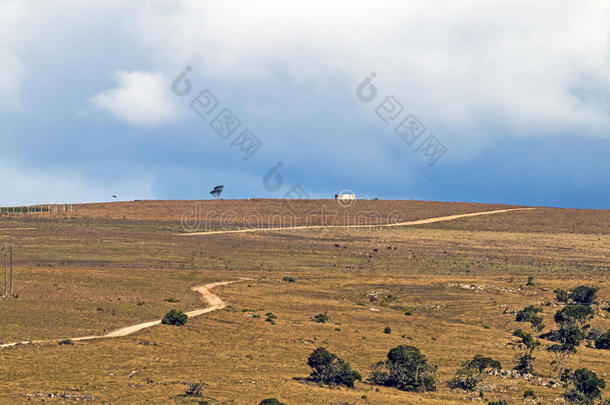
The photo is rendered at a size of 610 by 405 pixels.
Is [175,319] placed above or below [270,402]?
above

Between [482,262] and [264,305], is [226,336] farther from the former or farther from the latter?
[482,262]

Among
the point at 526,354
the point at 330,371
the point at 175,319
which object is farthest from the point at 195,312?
the point at 526,354

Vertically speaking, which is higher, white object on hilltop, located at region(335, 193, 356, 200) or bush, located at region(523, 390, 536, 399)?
white object on hilltop, located at region(335, 193, 356, 200)

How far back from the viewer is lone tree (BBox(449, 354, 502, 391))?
44.3m

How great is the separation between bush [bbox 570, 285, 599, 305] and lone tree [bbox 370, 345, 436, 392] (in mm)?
36926

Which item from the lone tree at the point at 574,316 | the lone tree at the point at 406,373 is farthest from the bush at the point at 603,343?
the lone tree at the point at 406,373

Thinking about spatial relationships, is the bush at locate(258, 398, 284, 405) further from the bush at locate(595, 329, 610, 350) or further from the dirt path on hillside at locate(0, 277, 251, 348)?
the bush at locate(595, 329, 610, 350)

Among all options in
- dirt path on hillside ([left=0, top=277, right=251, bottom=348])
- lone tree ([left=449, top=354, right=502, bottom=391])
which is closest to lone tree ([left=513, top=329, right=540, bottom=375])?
lone tree ([left=449, top=354, right=502, bottom=391])

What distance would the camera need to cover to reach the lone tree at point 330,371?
4384 centimetres

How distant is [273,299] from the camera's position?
250ft

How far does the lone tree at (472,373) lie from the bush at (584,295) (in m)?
33.6

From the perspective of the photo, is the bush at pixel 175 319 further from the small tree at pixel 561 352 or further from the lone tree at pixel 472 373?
the small tree at pixel 561 352

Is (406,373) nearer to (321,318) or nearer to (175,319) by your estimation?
(321,318)

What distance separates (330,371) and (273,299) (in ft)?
107
